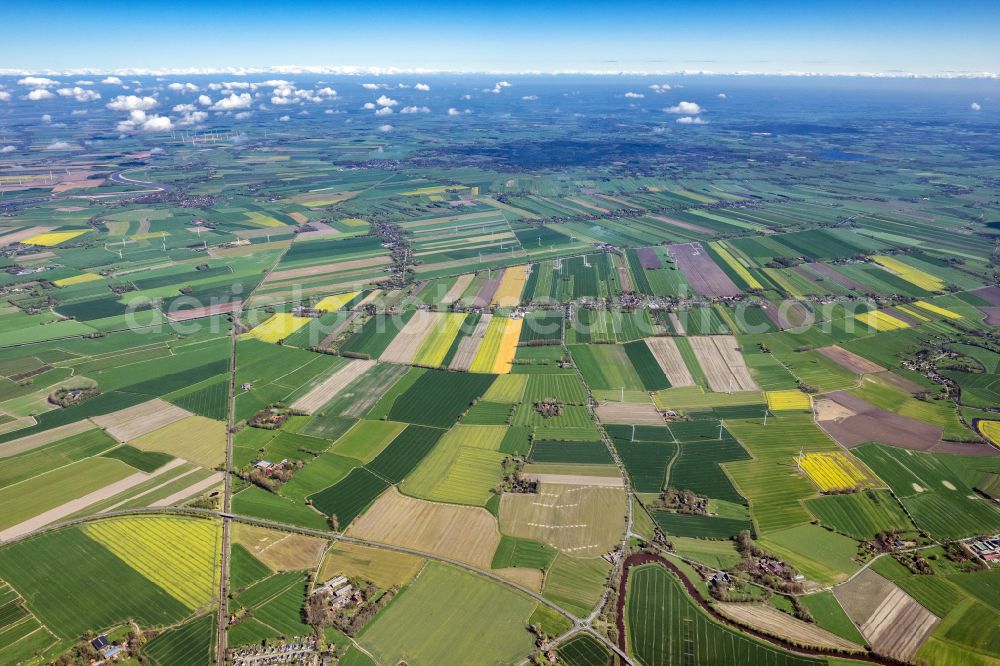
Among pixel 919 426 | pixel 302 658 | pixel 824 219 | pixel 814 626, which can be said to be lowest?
pixel 302 658

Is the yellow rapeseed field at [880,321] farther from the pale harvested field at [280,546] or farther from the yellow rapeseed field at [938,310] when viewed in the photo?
the pale harvested field at [280,546]

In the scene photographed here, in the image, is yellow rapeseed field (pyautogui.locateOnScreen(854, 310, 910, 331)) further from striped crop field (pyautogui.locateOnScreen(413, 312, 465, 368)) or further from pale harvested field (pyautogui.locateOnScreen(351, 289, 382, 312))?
pale harvested field (pyautogui.locateOnScreen(351, 289, 382, 312))

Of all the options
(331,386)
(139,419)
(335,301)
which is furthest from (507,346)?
(139,419)

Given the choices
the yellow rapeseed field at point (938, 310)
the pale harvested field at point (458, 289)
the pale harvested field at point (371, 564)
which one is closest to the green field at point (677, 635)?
the pale harvested field at point (371, 564)

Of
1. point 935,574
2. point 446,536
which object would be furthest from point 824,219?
point 446,536

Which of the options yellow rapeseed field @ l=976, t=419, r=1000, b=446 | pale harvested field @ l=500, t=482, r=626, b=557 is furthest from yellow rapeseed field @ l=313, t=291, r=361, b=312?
yellow rapeseed field @ l=976, t=419, r=1000, b=446

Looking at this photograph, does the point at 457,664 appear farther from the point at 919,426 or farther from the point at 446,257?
the point at 446,257
